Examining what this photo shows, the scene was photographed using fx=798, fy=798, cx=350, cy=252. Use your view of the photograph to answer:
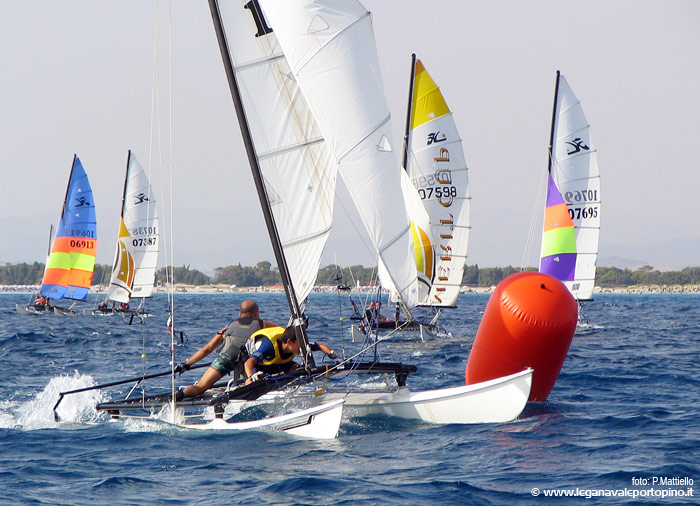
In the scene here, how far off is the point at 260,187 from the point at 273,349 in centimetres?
208

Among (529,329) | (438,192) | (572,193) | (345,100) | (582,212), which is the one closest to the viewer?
(345,100)

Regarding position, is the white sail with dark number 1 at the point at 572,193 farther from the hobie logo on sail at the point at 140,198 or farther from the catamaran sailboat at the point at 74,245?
the catamaran sailboat at the point at 74,245

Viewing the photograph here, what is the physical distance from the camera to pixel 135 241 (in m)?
38.4

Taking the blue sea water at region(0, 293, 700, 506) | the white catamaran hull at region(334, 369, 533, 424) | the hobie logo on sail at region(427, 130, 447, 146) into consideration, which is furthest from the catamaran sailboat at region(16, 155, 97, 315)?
the white catamaran hull at region(334, 369, 533, 424)

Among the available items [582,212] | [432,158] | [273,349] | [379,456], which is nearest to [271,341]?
[273,349]

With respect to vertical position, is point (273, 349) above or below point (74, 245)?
below

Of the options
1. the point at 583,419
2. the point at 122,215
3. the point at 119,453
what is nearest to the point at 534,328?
the point at 583,419

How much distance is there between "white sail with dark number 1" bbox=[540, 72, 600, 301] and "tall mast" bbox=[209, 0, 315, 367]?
17795mm

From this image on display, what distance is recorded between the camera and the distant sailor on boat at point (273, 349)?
10203mm

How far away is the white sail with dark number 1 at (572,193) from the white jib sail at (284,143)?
1742 cm

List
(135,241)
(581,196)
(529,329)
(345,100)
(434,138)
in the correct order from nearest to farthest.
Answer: (345,100)
(529,329)
(434,138)
(581,196)
(135,241)

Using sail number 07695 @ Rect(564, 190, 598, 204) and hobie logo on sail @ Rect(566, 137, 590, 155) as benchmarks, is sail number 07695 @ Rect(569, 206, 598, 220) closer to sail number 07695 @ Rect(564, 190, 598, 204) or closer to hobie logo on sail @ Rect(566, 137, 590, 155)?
sail number 07695 @ Rect(564, 190, 598, 204)

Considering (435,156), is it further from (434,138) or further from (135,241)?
(135,241)

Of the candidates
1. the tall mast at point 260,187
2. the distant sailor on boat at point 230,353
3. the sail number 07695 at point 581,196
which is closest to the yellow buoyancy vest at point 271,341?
the distant sailor on boat at point 230,353
